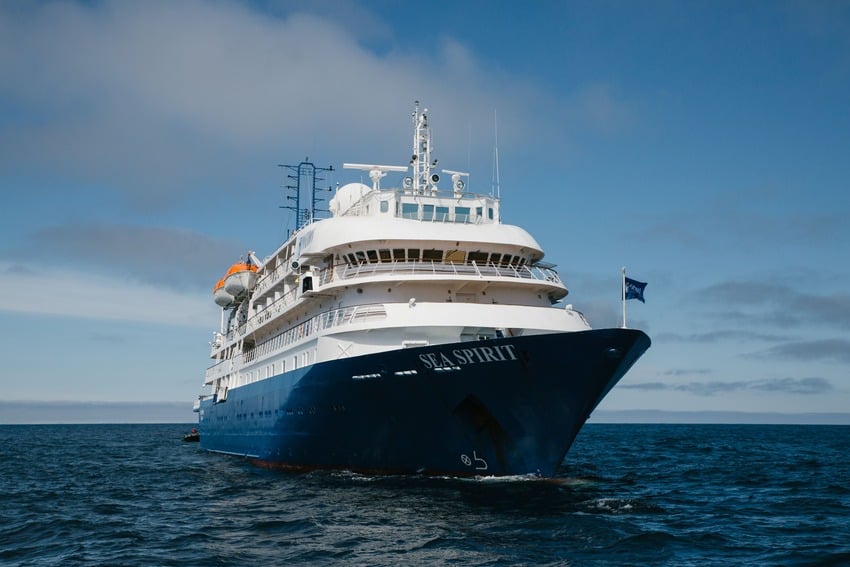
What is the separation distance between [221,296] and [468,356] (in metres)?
29.4

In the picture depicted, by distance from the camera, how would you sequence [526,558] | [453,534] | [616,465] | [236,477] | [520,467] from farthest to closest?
[616,465]
[236,477]
[520,467]
[453,534]
[526,558]

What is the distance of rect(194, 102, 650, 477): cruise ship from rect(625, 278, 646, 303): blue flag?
48.0 inches

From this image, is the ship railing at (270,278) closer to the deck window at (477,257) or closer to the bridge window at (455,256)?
the bridge window at (455,256)

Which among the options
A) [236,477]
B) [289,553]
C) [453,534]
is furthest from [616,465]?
[289,553]

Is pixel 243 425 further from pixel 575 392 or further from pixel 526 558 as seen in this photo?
pixel 526 558

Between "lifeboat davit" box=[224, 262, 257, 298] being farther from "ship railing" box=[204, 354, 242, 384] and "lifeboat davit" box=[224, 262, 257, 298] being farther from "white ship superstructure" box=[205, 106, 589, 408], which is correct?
"white ship superstructure" box=[205, 106, 589, 408]

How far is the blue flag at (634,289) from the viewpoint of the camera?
22641mm

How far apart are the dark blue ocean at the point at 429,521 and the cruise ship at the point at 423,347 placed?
1155mm

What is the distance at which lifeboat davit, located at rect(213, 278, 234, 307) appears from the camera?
4712 cm

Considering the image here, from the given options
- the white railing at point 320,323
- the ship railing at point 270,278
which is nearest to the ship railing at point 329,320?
the white railing at point 320,323

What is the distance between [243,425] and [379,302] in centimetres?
1325

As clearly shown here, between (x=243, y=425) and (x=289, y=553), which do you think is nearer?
(x=289, y=553)

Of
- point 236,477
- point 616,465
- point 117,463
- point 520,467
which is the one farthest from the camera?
point 117,463

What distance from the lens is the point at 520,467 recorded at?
2228 centimetres
